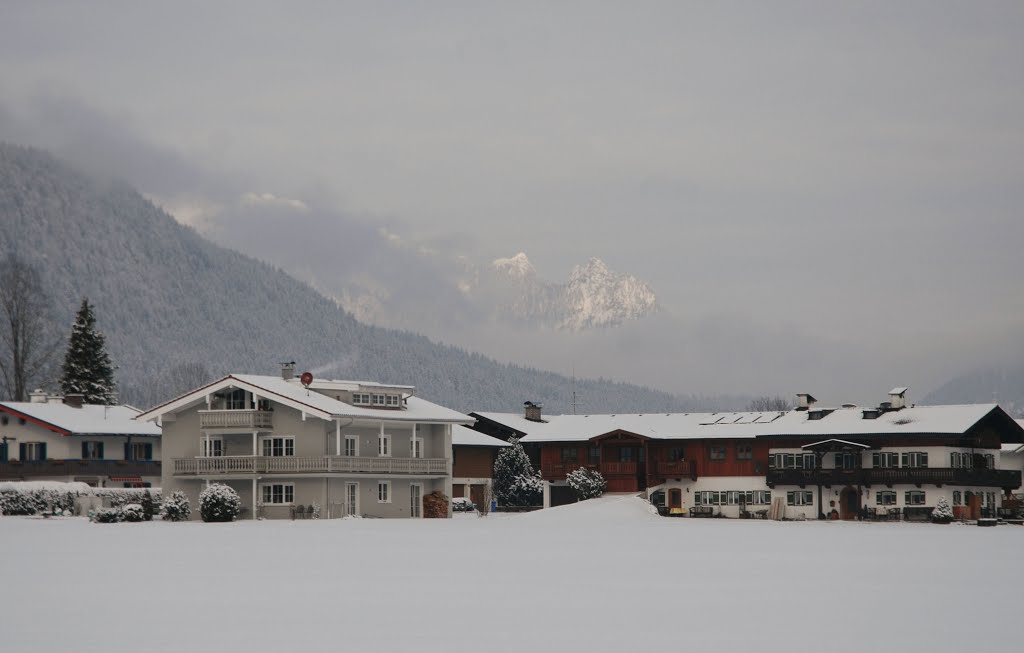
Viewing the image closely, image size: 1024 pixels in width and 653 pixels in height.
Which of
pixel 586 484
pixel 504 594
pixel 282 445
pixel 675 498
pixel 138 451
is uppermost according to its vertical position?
pixel 138 451

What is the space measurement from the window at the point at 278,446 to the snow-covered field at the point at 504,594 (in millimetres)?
23203

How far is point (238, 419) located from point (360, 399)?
25.7 ft

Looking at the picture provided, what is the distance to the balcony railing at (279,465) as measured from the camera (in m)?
76.2

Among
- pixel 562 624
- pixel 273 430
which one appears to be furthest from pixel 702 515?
pixel 562 624

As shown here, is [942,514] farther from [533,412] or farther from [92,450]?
[92,450]

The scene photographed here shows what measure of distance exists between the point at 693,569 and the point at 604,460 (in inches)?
2273

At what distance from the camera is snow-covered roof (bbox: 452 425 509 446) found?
9987 cm

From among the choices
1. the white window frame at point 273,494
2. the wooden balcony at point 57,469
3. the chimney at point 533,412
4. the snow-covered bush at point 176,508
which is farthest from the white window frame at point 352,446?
the chimney at point 533,412

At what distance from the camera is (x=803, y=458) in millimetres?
89000

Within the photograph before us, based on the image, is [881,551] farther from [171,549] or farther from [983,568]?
[171,549]

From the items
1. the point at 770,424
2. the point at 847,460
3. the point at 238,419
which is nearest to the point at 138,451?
the point at 238,419

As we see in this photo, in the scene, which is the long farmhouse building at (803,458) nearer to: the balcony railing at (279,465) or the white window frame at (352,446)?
the white window frame at (352,446)

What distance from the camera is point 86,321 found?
378 ft

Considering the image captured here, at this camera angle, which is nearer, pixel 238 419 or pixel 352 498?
pixel 238 419
